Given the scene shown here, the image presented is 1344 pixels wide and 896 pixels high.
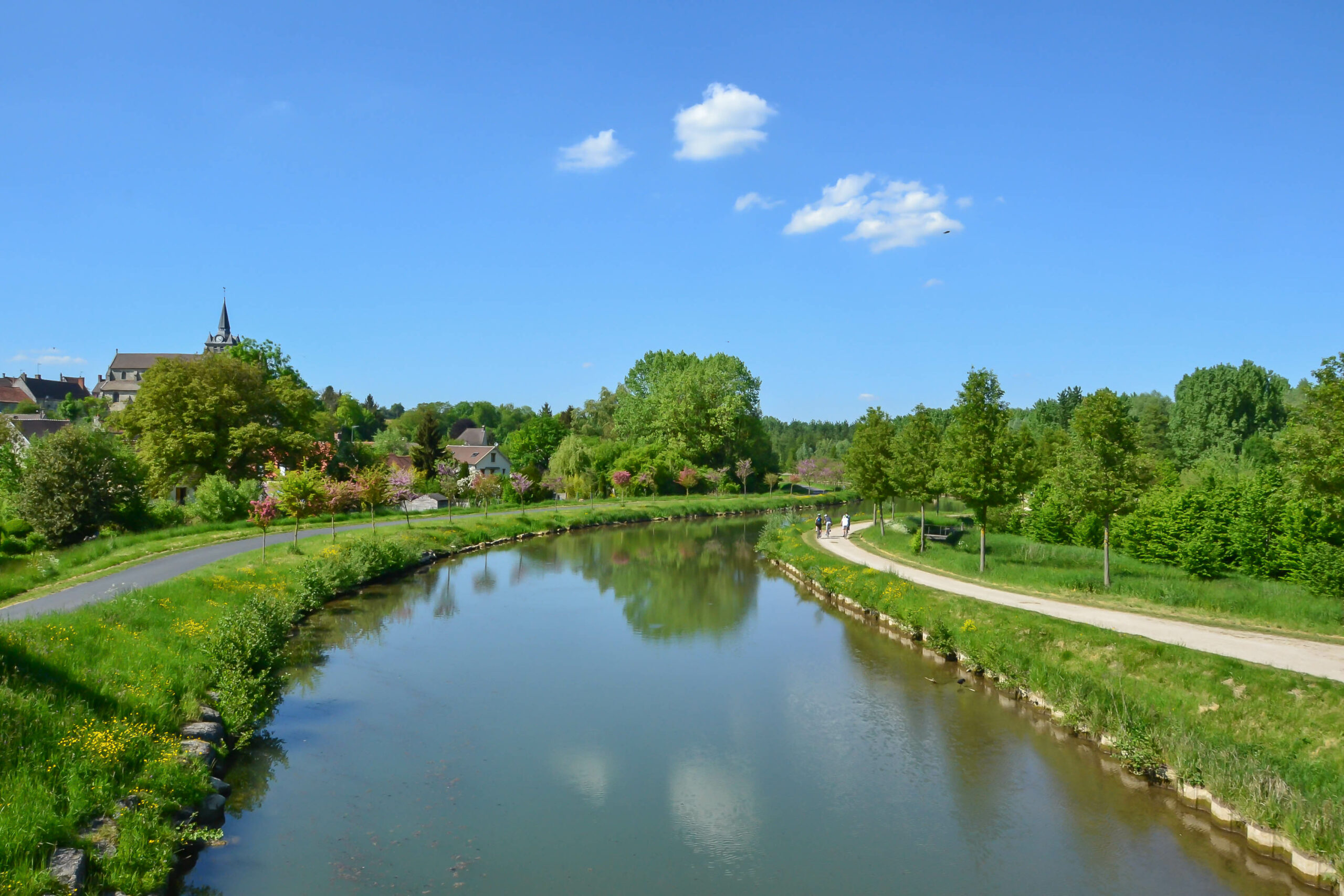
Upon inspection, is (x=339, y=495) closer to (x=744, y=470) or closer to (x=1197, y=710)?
(x=1197, y=710)

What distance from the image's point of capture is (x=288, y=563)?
2597 centimetres

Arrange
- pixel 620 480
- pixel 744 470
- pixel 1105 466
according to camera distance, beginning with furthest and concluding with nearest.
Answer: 1. pixel 744 470
2. pixel 620 480
3. pixel 1105 466

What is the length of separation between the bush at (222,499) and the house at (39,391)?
89215 millimetres

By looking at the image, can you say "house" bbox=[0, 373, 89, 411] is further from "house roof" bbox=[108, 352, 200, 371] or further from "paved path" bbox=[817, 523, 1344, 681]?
"paved path" bbox=[817, 523, 1344, 681]

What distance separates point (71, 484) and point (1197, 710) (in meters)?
35.0

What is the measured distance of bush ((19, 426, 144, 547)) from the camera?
93.6ft

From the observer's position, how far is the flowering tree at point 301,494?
2842cm

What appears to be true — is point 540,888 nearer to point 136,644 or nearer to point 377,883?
point 377,883

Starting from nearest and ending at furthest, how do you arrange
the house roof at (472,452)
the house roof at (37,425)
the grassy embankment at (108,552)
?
the grassy embankment at (108,552), the house roof at (37,425), the house roof at (472,452)

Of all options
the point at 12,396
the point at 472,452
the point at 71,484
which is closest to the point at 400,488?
the point at 71,484

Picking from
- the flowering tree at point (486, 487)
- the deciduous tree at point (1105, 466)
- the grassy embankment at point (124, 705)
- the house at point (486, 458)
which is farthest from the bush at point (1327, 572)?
the house at point (486, 458)

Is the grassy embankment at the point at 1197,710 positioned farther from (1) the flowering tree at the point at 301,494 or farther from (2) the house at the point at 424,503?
(2) the house at the point at 424,503

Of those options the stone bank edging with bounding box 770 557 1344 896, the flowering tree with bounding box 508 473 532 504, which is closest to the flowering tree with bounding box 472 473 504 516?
the flowering tree with bounding box 508 473 532 504

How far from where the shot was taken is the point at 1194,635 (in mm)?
16047
